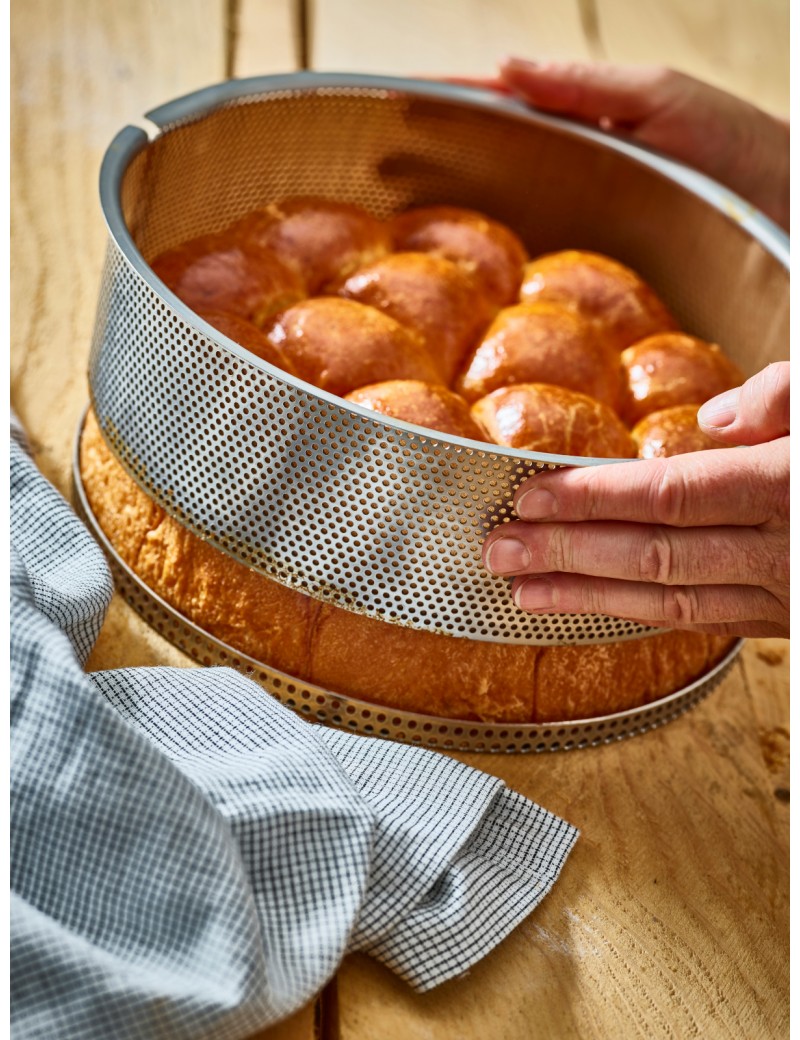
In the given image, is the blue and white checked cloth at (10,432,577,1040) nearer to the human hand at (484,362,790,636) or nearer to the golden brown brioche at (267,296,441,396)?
the human hand at (484,362,790,636)

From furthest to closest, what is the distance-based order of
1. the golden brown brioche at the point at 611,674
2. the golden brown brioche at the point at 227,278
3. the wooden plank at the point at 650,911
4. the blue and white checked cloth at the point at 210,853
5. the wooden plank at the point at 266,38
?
the wooden plank at the point at 266,38, the golden brown brioche at the point at 227,278, the golden brown brioche at the point at 611,674, the wooden plank at the point at 650,911, the blue and white checked cloth at the point at 210,853

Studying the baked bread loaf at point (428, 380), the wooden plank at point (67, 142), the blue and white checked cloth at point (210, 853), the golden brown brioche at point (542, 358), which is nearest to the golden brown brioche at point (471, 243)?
the baked bread loaf at point (428, 380)

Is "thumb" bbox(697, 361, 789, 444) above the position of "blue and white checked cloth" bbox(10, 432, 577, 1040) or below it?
above

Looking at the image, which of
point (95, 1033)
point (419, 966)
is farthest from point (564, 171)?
point (95, 1033)

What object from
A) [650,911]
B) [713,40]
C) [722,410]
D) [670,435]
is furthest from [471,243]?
[713,40]

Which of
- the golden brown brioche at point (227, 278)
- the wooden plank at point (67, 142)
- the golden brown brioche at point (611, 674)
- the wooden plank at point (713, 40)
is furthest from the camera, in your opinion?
the wooden plank at point (713, 40)

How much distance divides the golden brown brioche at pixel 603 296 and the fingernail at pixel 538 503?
473 mm

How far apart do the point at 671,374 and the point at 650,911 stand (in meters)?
0.56

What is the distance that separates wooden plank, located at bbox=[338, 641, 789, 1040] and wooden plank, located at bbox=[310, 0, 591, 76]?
48.5 inches

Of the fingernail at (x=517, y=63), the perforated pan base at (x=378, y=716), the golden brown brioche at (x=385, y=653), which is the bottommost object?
the perforated pan base at (x=378, y=716)

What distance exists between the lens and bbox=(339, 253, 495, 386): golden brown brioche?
1.16m

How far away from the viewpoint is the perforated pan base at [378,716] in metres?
0.98

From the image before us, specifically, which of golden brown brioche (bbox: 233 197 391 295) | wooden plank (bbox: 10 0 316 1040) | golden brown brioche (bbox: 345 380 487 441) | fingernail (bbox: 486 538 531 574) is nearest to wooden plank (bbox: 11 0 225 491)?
wooden plank (bbox: 10 0 316 1040)

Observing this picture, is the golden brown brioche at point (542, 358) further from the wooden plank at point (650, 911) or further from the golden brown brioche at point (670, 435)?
the wooden plank at point (650, 911)
